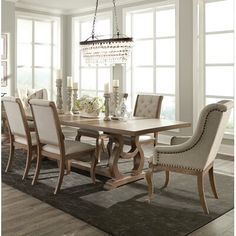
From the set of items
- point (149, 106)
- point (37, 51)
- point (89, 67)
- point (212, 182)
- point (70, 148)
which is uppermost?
point (37, 51)

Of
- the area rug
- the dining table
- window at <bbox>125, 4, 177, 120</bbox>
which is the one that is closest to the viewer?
the area rug

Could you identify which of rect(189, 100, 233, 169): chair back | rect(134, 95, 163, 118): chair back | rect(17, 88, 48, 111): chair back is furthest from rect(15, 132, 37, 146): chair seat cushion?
rect(17, 88, 48, 111): chair back

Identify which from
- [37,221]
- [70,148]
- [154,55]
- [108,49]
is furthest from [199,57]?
[37,221]

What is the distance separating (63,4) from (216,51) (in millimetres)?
3559

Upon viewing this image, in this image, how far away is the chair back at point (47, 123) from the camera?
3256mm

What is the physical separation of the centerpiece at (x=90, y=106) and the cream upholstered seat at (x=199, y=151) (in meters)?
1.39

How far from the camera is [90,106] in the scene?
13.9 feet

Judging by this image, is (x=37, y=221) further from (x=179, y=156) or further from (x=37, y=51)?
(x=37, y=51)

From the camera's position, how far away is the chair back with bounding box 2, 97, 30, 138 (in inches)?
145

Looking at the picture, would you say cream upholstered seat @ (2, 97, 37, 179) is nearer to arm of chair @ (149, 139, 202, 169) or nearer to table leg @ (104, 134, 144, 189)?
table leg @ (104, 134, 144, 189)

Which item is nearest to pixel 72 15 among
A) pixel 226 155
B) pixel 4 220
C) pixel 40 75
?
pixel 40 75

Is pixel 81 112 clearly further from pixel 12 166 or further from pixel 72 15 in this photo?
pixel 72 15

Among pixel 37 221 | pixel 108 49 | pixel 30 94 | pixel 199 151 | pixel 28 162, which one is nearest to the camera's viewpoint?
pixel 37 221

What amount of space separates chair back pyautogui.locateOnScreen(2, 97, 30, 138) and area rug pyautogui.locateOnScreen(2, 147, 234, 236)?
0.53m
